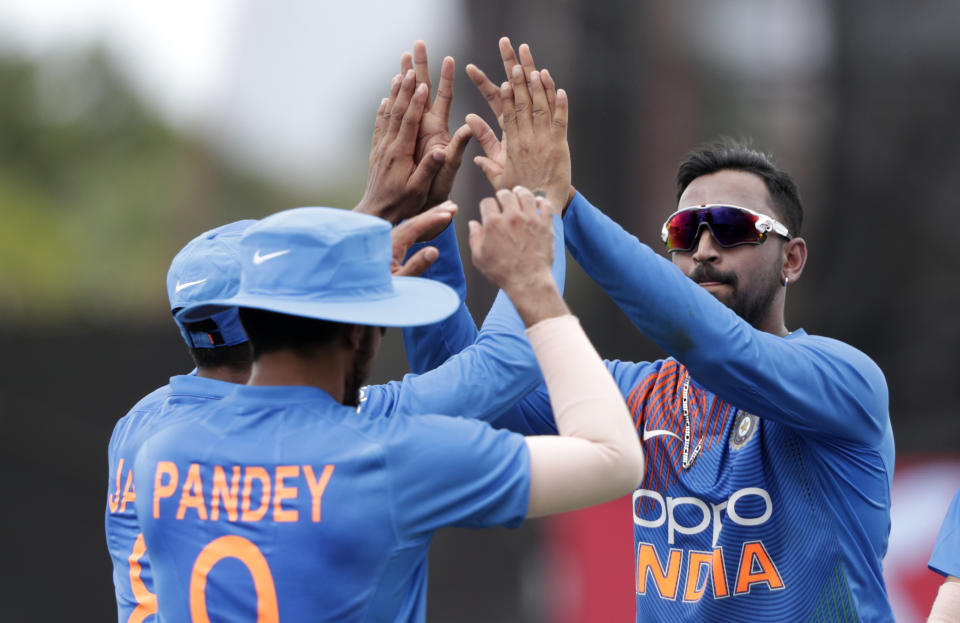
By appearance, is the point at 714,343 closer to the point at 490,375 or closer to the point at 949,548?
the point at 490,375

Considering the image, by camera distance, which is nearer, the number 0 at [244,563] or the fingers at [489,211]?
the number 0 at [244,563]

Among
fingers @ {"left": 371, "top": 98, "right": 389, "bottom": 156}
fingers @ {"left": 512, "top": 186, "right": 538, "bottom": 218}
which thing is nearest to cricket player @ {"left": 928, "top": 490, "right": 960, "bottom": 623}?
fingers @ {"left": 512, "top": 186, "right": 538, "bottom": 218}

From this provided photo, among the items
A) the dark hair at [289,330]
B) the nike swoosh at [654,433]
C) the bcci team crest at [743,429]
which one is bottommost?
the nike swoosh at [654,433]

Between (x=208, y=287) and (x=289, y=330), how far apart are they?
0.62m

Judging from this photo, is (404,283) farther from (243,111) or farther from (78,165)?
(78,165)

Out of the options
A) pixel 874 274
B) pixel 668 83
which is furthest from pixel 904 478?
pixel 668 83

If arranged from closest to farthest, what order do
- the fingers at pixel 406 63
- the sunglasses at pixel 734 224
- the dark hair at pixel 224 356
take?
the dark hair at pixel 224 356, the fingers at pixel 406 63, the sunglasses at pixel 734 224

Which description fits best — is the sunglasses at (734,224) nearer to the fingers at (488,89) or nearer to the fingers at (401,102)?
the fingers at (488,89)

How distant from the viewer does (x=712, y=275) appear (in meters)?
3.15

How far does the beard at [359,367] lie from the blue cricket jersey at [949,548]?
1.67 m

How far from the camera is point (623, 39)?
7023 millimetres

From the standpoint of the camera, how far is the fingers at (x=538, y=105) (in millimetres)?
2689

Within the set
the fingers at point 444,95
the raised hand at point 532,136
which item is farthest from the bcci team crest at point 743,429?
the fingers at point 444,95

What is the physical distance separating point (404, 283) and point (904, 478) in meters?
4.84
